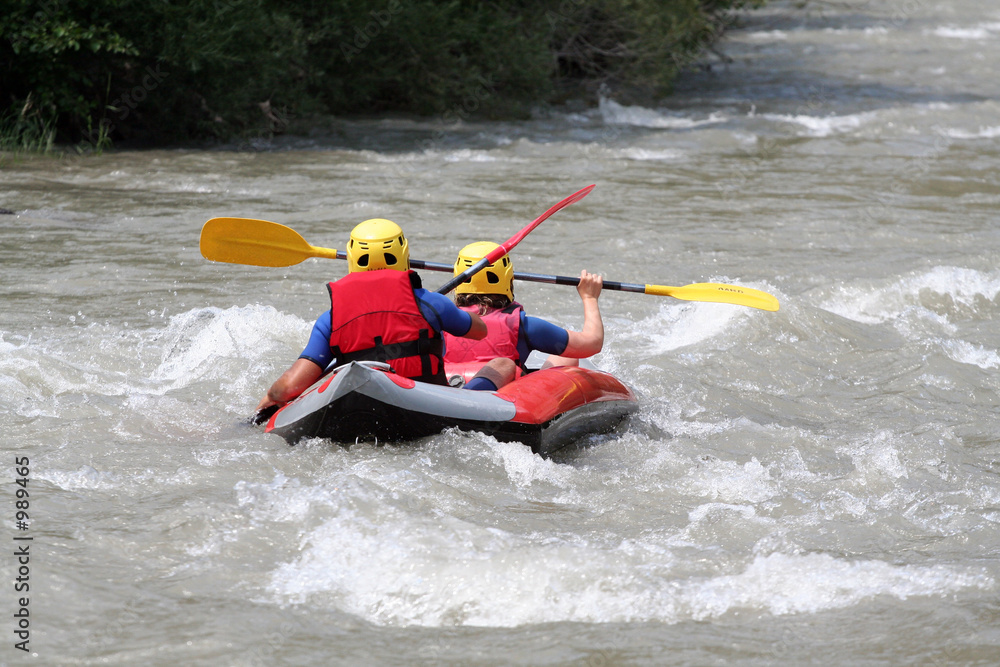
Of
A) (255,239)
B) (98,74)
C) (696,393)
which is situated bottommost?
(696,393)

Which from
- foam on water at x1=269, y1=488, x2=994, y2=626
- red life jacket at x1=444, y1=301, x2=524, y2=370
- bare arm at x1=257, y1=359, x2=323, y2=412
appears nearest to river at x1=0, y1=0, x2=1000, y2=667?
foam on water at x1=269, y1=488, x2=994, y2=626

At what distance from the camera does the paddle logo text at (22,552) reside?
2941 mm

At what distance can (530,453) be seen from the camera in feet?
14.3

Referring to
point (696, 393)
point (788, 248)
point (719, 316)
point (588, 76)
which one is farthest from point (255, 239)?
point (588, 76)

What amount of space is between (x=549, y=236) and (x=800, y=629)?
6.49m

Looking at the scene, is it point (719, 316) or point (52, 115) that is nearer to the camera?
point (719, 316)

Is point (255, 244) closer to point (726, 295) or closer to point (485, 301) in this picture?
point (485, 301)

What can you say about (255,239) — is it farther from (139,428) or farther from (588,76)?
(588,76)

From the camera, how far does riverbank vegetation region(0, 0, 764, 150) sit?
1172 cm

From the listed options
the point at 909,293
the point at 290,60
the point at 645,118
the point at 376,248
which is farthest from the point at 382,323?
the point at 645,118

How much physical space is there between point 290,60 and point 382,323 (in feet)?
33.8

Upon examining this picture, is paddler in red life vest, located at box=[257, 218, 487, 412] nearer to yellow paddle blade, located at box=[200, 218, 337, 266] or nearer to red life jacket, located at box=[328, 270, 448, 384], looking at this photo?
red life jacket, located at box=[328, 270, 448, 384]

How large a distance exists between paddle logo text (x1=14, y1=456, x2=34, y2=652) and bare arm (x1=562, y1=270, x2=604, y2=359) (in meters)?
2.28

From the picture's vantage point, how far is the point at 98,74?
12.3 m
